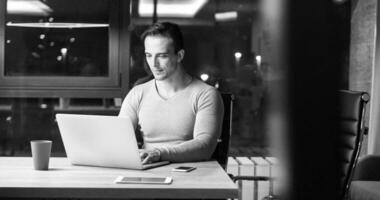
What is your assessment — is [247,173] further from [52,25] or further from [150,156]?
[150,156]

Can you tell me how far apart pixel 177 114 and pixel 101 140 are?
640 millimetres

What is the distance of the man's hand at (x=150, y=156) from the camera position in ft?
6.46

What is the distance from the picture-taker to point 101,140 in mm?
1844

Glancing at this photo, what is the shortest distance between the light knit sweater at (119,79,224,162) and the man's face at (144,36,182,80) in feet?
0.31

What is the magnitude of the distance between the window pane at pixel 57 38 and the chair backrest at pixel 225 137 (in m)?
1.34

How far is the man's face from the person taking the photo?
250cm

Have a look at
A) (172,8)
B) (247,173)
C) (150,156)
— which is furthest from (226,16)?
(150,156)

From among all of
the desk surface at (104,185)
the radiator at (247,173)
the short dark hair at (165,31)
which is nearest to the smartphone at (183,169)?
the desk surface at (104,185)

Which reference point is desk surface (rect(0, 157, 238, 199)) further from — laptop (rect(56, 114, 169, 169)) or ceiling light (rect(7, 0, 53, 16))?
ceiling light (rect(7, 0, 53, 16))

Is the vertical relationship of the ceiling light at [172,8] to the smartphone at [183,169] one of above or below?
above

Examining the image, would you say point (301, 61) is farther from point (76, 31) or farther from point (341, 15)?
point (76, 31)

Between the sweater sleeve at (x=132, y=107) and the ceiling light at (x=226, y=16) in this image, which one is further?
the ceiling light at (x=226, y=16)

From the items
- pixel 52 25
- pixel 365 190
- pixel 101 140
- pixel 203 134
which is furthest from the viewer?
pixel 52 25

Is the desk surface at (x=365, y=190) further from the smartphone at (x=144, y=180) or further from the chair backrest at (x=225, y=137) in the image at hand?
the smartphone at (x=144, y=180)
